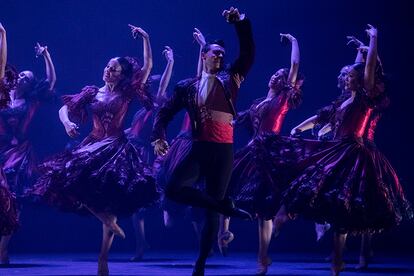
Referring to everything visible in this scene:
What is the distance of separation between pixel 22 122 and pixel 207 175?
14.0 ft

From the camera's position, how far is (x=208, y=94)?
193 inches

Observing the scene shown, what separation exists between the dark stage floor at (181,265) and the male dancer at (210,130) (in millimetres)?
1670

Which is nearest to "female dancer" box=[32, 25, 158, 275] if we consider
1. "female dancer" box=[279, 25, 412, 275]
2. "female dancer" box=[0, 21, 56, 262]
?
"female dancer" box=[279, 25, 412, 275]

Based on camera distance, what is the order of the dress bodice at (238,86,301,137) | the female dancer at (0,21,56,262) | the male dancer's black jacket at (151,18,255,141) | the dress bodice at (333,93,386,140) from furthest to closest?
the female dancer at (0,21,56,262) < the dress bodice at (238,86,301,137) < the dress bodice at (333,93,386,140) < the male dancer's black jacket at (151,18,255,141)

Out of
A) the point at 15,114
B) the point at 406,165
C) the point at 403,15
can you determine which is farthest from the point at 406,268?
the point at 15,114

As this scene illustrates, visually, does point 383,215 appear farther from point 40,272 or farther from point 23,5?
point 23,5

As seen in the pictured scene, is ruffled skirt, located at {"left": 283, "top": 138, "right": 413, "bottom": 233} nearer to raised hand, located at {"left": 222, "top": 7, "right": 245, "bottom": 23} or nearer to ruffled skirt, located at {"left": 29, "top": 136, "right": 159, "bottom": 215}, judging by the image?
ruffled skirt, located at {"left": 29, "top": 136, "right": 159, "bottom": 215}

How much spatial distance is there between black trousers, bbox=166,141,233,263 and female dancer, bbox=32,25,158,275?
124 centimetres

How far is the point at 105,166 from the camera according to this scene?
590 centimetres

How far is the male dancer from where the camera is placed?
464cm

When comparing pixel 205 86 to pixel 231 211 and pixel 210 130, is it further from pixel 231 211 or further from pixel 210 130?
pixel 231 211

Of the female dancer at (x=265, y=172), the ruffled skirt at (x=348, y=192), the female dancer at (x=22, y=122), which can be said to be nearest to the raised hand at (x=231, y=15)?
the ruffled skirt at (x=348, y=192)

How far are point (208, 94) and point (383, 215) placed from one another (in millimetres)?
1927

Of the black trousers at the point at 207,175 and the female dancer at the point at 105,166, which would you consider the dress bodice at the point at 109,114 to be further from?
the black trousers at the point at 207,175
